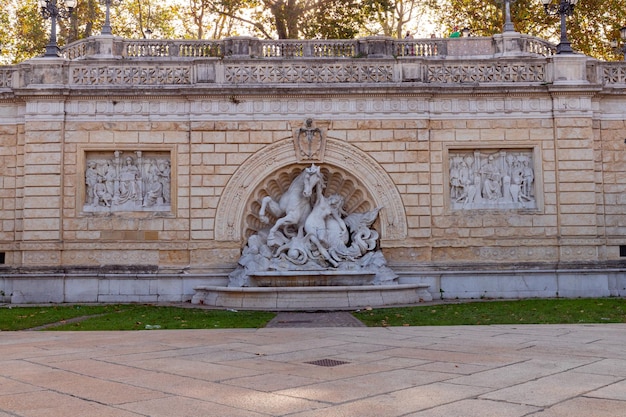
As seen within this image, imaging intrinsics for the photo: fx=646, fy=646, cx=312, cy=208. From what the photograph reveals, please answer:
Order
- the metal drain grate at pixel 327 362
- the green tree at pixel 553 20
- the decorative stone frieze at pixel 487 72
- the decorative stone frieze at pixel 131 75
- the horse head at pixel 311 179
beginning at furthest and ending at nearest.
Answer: the green tree at pixel 553 20 → the decorative stone frieze at pixel 487 72 → the decorative stone frieze at pixel 131 75 → the horse head at pixel 311 179 → the metal drain grate at pixel 327 362

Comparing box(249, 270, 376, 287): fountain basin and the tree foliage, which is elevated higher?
the tree foliage

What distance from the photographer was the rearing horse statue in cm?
1736

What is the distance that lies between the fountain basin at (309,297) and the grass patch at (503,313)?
965mm

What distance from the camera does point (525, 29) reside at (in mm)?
26953

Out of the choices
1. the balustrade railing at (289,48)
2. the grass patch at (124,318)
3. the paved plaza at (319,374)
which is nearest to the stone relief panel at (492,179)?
the balustrade railing at (289,48)

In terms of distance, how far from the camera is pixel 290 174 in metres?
18.2

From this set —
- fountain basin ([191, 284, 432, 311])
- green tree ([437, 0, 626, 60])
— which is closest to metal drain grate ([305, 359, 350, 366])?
fountain basin ([191, 284, 432, 311])

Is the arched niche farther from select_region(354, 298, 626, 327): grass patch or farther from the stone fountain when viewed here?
select_region(354, 298, 626, 327): grass patch

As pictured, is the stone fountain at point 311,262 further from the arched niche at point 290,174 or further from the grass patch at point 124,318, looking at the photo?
the grass patch at point 124,318

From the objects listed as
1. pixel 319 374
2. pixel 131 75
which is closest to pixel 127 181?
A: pixel 131 75

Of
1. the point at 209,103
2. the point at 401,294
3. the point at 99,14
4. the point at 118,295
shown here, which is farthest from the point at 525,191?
the point at 99,14

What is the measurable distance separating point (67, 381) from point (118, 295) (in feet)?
36.3

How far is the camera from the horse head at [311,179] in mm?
17234

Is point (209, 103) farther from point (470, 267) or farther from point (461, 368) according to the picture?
point (461, 368)
